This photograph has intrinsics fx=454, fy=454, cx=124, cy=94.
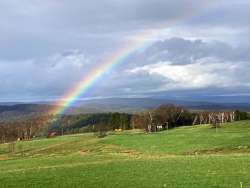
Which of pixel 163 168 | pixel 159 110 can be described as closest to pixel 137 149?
pixel 163 168

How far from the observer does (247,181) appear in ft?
89.5

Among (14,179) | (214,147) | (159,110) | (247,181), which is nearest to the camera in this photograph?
(247,181)

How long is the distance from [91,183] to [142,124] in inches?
5752

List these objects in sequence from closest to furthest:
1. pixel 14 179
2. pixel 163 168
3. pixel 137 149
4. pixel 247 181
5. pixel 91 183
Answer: pixel 247 181 < pixel 91 183 < pixel 14 179 < pixel 163 168 < pixel 137 149

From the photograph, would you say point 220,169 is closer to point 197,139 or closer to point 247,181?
point 247,181

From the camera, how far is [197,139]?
270 ft

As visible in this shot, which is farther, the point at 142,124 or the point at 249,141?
the point at 142,124

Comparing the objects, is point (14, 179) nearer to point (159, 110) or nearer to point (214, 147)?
point (214, 147)

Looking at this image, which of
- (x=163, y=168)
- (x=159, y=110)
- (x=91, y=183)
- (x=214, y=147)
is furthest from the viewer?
(x=159, y=110)

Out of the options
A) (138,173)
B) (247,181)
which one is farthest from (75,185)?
(247,181)

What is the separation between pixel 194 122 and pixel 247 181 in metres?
153

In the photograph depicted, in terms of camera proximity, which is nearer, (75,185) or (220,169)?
(75,185)

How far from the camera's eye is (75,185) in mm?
28484

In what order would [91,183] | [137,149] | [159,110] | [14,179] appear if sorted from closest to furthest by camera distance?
1. [91,183]
2. [14,179]
3. [137,149]
4. [159,110]
